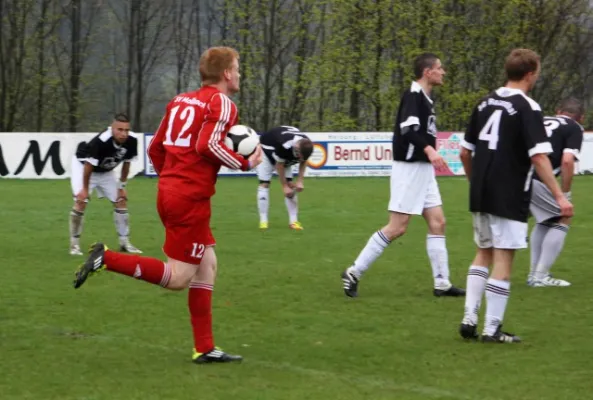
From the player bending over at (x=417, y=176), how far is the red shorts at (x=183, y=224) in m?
2.86

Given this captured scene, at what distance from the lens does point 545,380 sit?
638 centimetres

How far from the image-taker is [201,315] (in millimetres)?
6809

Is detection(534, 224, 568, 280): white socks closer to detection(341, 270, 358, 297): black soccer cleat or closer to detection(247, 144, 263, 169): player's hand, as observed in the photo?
detection(341, 270, 358, 297): black soccer cleat

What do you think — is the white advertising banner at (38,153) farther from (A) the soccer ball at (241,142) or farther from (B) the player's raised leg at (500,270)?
(A) the soccer ball at (241,142)

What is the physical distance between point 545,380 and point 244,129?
7.47ft

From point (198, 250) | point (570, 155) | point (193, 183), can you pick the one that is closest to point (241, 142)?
point (193, 183)

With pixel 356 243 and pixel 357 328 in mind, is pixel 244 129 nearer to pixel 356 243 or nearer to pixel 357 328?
pixel 357 328

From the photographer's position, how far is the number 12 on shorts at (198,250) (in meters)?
6.66

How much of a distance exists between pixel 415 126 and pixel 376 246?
114 cm

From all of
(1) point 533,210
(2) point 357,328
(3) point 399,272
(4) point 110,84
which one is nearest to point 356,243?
(3) point 399,272

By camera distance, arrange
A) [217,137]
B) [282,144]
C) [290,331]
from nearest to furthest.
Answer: [217,137], [290,331], [282,144]

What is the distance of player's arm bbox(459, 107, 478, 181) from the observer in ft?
24.6

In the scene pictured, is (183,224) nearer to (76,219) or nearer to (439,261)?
(439,261)

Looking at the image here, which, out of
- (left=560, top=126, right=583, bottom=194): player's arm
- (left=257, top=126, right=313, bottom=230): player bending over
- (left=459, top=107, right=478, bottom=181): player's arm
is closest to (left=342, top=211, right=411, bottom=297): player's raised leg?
(left=560, top=126, right=583, bottom=194): player's arm
